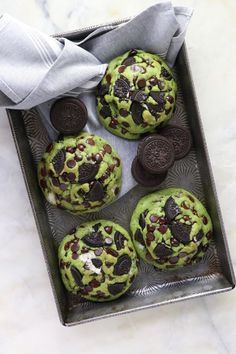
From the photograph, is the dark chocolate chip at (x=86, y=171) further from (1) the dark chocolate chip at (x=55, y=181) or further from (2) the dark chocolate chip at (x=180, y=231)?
(2) the dark chocolate chip at (x=180, y=231)

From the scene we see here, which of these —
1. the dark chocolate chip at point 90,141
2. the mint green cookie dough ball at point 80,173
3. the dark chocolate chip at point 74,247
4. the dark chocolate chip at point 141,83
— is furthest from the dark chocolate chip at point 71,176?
the dark chocolate chip at point 141,83

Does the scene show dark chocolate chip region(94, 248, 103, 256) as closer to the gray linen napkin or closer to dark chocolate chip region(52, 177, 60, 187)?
dark chocolate chip region(52, 177, 60, 187)

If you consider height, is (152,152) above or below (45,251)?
above

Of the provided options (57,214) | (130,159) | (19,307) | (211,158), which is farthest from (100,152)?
(19,307)

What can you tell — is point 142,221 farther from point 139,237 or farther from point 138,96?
point 138,96

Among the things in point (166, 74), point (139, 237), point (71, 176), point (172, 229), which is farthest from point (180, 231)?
point (166, 74)

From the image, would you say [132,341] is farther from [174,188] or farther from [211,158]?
[211,158]

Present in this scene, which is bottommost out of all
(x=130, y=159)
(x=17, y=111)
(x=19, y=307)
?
(x=19, y=307)
